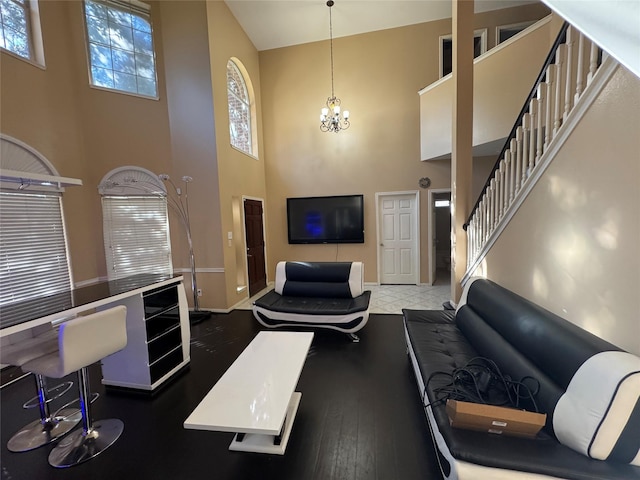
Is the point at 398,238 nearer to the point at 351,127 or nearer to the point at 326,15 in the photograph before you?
the point at 351,127

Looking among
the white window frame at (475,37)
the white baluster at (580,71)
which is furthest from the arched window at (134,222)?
the white window frame at (475,37)

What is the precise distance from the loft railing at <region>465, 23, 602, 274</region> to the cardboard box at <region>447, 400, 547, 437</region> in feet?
6.04

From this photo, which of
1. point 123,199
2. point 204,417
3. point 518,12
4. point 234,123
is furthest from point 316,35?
point 204,417

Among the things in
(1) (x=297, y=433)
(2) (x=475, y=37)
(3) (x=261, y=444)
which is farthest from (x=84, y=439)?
(2) (x=475, y=37)

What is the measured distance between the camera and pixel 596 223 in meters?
1.60

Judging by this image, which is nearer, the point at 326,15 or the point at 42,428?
the point at 42,428

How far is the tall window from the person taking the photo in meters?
4.00

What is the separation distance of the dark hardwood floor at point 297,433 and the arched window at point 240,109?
13.1 feet

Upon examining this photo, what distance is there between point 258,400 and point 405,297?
3.91m

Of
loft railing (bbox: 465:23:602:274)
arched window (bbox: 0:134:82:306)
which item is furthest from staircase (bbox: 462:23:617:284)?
arched window (bbox: 0:134:82:306)

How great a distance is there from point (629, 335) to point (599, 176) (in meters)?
0.88

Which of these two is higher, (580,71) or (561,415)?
(580,71)

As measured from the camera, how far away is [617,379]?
113cm

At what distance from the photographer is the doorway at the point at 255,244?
537 cm
